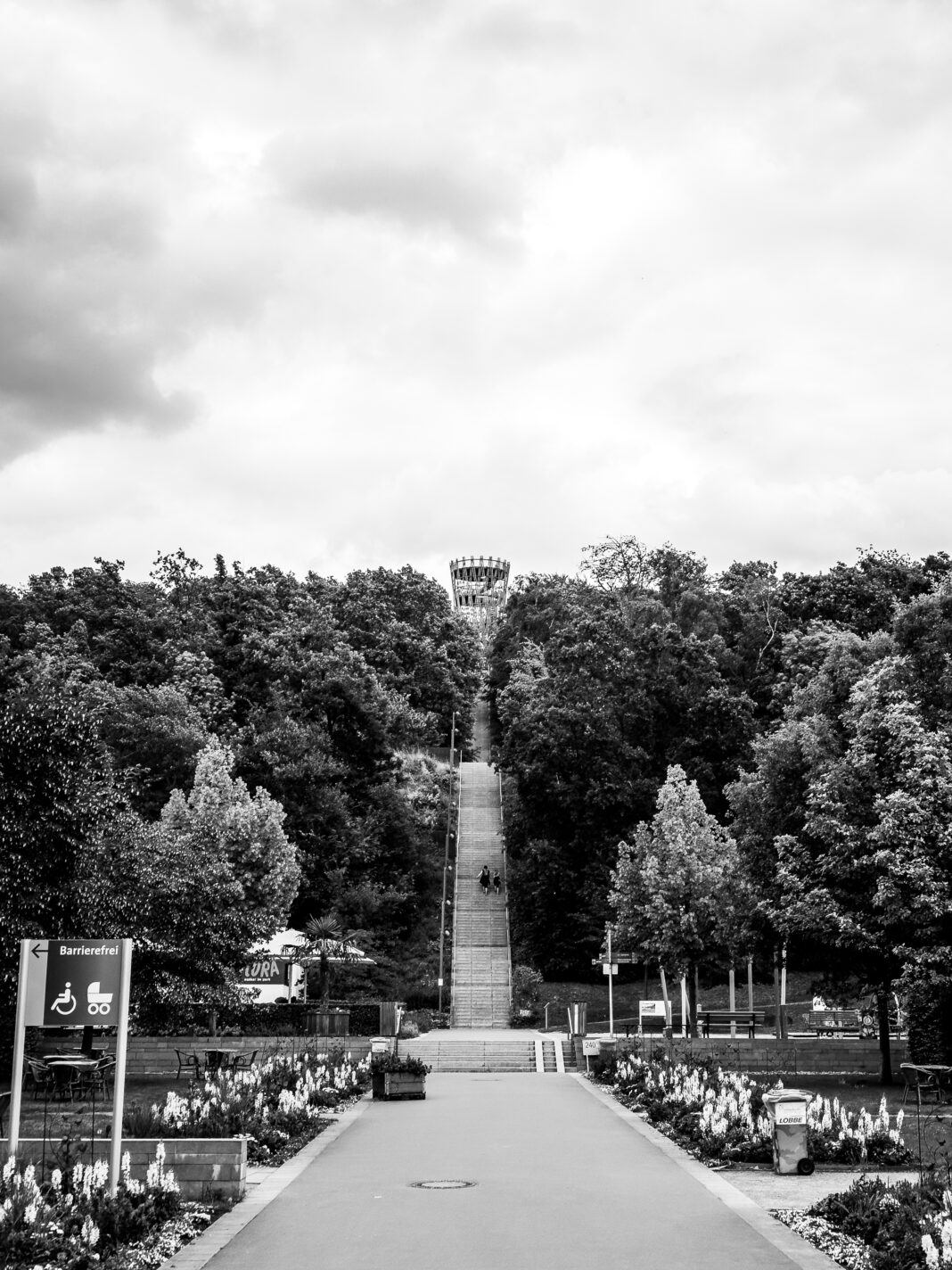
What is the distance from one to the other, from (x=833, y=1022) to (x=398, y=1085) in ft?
66.4

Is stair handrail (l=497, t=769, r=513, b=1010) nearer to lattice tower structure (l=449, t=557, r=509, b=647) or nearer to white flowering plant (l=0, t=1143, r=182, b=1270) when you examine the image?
white flowering plant (l=0, t=1143, r=182, b=1270)

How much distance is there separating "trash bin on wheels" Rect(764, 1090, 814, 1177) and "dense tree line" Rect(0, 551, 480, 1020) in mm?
10460

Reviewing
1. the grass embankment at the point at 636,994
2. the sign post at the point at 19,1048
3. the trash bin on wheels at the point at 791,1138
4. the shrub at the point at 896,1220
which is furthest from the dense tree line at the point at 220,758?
the shrub at the point at 896,1220

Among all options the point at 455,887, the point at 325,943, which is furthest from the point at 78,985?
the point at 455,887

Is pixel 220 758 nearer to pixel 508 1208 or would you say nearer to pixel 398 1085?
pixel 398 1085

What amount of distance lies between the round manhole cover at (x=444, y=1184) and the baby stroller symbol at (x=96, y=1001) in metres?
3.69

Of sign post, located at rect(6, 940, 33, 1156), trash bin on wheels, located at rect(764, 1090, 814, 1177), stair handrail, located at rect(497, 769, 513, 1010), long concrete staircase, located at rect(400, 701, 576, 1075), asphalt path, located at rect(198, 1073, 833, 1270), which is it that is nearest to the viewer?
asphalt path, located at rect(198, 1073, 833, 1270)

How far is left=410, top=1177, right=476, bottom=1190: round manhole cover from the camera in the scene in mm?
12661

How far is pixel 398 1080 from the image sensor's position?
22.5m

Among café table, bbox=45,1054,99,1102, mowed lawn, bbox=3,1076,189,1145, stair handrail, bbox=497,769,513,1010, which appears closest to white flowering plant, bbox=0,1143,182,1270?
mowed lawn, bbox=3,1076,189,1145

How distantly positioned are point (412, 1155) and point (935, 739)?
1294 cm

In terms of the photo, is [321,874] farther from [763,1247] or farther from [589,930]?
[763,1247]

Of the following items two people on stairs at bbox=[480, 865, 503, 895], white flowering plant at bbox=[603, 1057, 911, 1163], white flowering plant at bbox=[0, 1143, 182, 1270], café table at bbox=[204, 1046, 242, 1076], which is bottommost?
café table at bbox=[204, 1046, 242, 1076]

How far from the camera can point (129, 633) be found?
6059 cm
